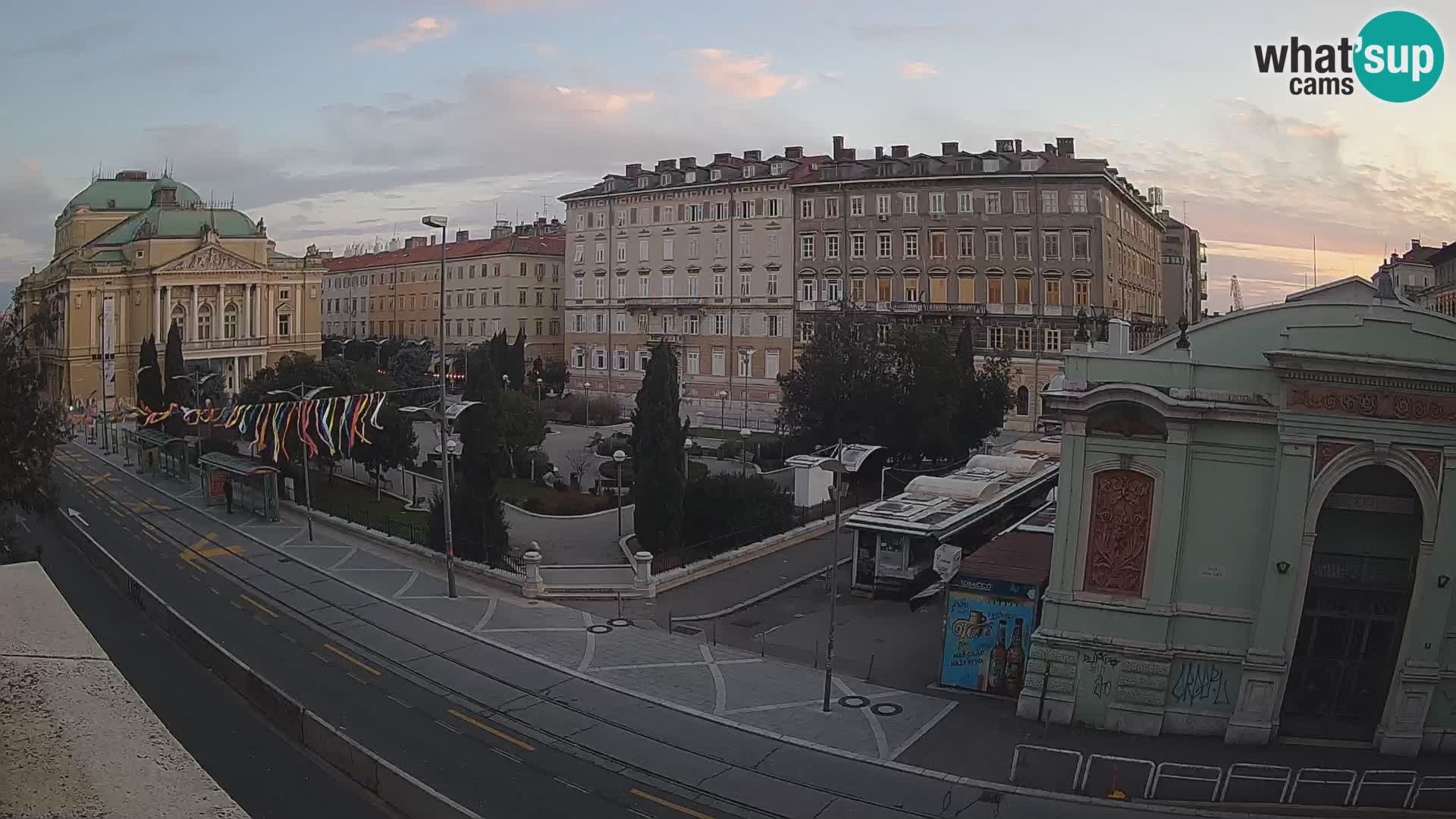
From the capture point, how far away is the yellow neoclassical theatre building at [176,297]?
85.8 meters

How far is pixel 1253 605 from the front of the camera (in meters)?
20.7

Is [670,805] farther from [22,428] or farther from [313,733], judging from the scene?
[22,428]

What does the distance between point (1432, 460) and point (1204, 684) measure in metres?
5.77

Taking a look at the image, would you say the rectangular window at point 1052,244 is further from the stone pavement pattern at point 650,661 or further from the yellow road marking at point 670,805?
the yellow road marking at point 670,805

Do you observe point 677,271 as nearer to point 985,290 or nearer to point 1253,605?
point 985,290

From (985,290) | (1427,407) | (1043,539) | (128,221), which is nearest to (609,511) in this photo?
(1043,539)

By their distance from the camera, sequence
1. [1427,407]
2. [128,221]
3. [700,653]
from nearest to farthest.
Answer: [1427,407], [700,653], [128,221]

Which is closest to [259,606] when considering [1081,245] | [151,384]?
[151,384]

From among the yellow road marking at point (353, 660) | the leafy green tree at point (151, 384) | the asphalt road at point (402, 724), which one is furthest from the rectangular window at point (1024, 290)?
the leafy green tree at point (151, 384)

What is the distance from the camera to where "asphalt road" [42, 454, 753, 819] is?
17.8 meters

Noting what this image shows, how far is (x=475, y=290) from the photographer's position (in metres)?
104

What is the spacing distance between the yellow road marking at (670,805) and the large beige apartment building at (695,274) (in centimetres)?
5842

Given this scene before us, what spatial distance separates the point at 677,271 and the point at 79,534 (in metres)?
50.0

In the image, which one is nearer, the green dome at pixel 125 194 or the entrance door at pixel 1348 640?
the entrance door at pixel 1348 640
